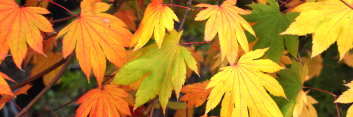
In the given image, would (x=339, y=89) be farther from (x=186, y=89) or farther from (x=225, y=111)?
(x=225, y=111)

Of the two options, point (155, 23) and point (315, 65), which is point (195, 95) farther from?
point (315, 65)

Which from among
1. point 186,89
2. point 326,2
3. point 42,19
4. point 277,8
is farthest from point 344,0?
point 42,19

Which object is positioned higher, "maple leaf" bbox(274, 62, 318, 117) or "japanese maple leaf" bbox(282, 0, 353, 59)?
"japanese maple leaf" bbox(282, 0, 353, 59)

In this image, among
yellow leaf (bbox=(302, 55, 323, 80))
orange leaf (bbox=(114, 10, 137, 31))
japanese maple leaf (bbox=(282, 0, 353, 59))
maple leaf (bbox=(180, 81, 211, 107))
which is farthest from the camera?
yellow leaf (bbox=(302, 55, 323, 80))

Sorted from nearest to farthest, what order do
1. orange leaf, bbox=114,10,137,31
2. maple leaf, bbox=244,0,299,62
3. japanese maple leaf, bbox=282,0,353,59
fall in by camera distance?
1. japanese maple leaf, bbox=282,0,353,59
2. maple leaf, bbox=244,0,299,62
3. orange leaf, bbox=114,10,137,31

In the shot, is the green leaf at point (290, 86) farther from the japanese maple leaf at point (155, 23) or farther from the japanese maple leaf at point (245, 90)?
the japanese maple leaf at point (155, 23)

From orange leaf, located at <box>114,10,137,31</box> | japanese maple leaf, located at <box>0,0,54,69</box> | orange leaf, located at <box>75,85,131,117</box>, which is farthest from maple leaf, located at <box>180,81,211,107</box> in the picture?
orange leaf, located at <box>114,10,137,31</box>

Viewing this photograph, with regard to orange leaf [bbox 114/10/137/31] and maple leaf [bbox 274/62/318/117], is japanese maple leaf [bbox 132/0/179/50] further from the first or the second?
orange leaf [bbox 114/10/137/31]
